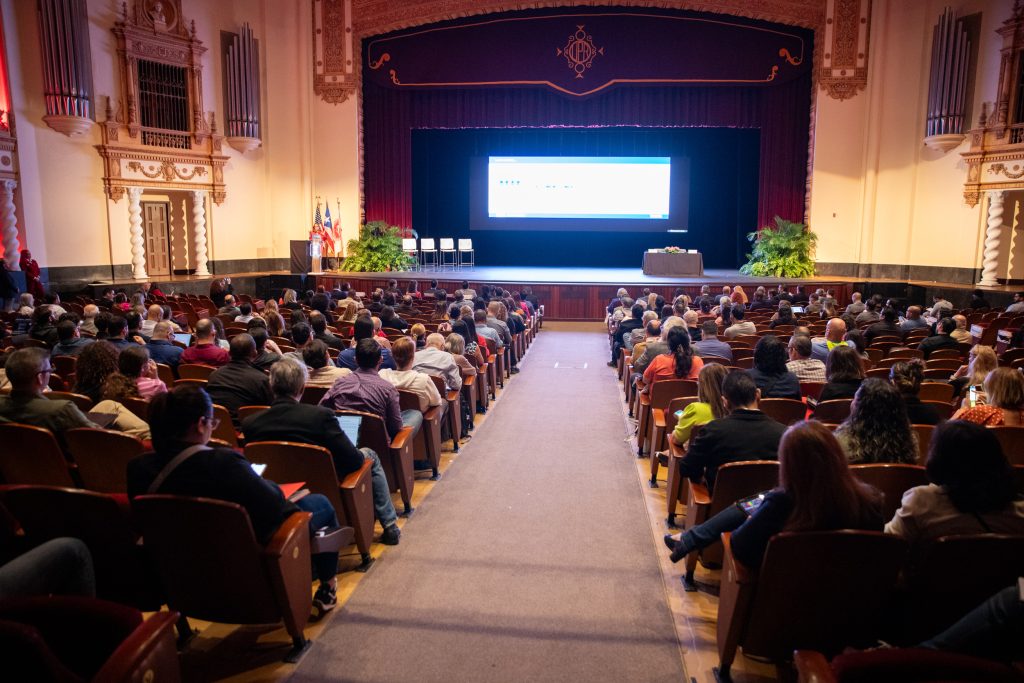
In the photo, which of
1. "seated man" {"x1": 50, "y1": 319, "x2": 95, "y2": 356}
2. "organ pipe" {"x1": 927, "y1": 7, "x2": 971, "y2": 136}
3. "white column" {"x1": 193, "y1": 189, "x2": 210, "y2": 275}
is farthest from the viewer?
"white column" {"x1": 193, "y1": 189, "x2": 210, "y2": 275}

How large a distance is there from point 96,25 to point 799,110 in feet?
49.1

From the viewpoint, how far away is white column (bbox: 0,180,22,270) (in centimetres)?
1344

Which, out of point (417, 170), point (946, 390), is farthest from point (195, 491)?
point (417, 170)

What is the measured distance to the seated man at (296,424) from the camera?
377 cm

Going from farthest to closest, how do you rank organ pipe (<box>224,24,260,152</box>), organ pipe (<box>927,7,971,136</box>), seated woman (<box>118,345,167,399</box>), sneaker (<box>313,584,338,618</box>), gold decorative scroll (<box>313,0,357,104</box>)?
gold decorative scroll (<box>313,0,357,104</box>) → organ pipe (<box>224,24,260,152</box>) → organ pipe (<box>927,7,971,136</box>) → seated woman (<box>118,345,167,399</box>) → sneaker (<box>313,584,338,618</box>)

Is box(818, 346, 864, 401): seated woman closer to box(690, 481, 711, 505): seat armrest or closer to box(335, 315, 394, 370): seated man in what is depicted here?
box(690, 481, 711, 505): seat armrest

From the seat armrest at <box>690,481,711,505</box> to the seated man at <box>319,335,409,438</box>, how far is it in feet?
6.18

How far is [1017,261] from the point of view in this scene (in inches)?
607

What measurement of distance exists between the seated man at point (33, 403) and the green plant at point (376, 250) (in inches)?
566

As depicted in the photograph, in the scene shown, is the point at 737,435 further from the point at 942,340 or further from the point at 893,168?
the point at 893,168

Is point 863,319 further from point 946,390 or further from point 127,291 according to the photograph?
point 127,291

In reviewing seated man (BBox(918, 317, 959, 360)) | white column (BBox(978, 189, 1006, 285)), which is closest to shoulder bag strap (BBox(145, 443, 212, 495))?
seated man (BBox(918, 317, 959, 360))

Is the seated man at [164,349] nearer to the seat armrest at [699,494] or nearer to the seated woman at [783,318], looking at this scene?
the seat armrest at [699,494]

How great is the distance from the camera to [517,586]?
151 inches
